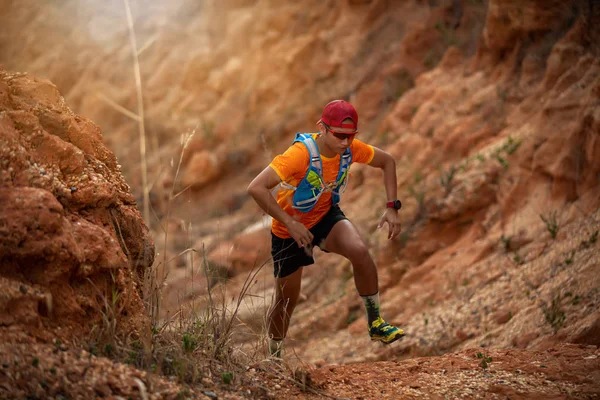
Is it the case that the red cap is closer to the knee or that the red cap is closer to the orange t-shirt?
the orange t-shirt

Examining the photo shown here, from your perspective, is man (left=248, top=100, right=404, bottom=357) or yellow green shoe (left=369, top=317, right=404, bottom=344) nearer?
man (left=248, top=100, right=404, bottom=357)

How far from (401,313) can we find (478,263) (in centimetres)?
97

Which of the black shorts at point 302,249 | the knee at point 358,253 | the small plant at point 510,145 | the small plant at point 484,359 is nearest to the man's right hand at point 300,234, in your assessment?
the knee at point 358,253

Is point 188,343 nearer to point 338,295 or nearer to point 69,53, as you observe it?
point 338,295

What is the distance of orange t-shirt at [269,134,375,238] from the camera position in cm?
397

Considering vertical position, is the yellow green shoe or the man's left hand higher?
the man's left hand

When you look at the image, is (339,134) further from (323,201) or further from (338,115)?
(323,201)

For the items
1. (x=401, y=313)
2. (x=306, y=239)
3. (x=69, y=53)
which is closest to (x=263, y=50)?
(x=69, y=53)

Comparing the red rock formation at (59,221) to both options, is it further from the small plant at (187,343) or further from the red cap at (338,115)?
the red cap at (338,115)

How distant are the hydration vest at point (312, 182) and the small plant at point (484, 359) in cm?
130

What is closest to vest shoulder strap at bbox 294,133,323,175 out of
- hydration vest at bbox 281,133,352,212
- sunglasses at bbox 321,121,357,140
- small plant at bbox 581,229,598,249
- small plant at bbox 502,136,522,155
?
hydration vest at bbox 281,133,352,212

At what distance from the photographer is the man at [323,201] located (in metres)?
3.93

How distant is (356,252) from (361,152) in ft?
2.23

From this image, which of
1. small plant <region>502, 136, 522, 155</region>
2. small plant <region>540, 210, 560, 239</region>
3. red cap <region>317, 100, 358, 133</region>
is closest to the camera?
red cap <region>317, 100, 358, 133</region>
